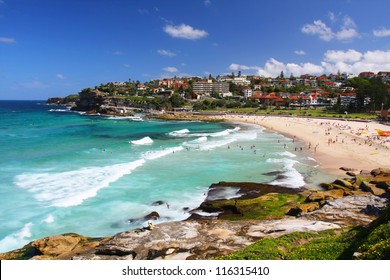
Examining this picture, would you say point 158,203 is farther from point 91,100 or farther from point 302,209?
point 91,100

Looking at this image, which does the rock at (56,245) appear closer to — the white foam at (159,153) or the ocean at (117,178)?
the ocean at (117,178)

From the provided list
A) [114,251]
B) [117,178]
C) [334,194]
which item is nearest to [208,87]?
[117,178]

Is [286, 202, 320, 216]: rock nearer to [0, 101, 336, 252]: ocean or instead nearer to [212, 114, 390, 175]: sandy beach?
[0, 101, 336, 252]: ocean

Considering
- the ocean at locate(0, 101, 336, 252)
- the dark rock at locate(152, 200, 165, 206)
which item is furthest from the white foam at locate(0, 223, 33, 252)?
the dark rock at locate(152, 200, 165, 206)

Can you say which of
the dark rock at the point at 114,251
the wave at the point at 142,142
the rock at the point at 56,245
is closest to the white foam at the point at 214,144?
the wave at the point at 142,142

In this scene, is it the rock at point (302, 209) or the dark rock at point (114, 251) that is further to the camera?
the rock at point (302, 209)
